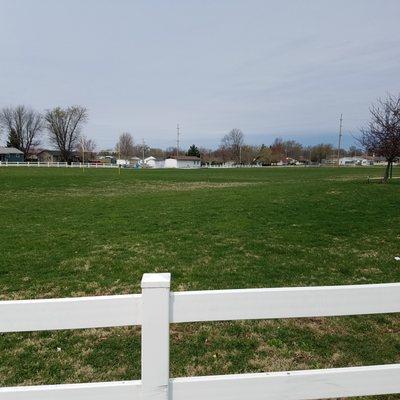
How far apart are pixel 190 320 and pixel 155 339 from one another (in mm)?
218

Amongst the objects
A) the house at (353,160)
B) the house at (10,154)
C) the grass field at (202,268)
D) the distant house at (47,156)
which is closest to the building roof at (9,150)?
the house at (10,154)

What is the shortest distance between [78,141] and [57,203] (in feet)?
322

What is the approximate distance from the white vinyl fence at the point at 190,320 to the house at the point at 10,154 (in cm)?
11455

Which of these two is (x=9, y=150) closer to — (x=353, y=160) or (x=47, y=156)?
(x=47, y=156)

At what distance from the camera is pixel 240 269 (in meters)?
7.52

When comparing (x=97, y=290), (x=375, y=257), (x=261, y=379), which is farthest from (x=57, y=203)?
(x=261, y=379)

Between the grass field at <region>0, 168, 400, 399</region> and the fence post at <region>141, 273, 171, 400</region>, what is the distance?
2.01 meters

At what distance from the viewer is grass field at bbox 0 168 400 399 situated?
434 centimetres

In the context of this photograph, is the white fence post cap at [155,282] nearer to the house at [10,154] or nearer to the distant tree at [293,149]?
the house at [10,154]

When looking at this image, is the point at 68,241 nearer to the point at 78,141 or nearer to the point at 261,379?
the point at 261,379

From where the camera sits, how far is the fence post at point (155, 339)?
85.1 inches

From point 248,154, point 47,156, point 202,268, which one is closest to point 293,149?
point 248,154

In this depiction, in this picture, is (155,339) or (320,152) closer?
(155,339)

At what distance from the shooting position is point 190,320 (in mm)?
2227
